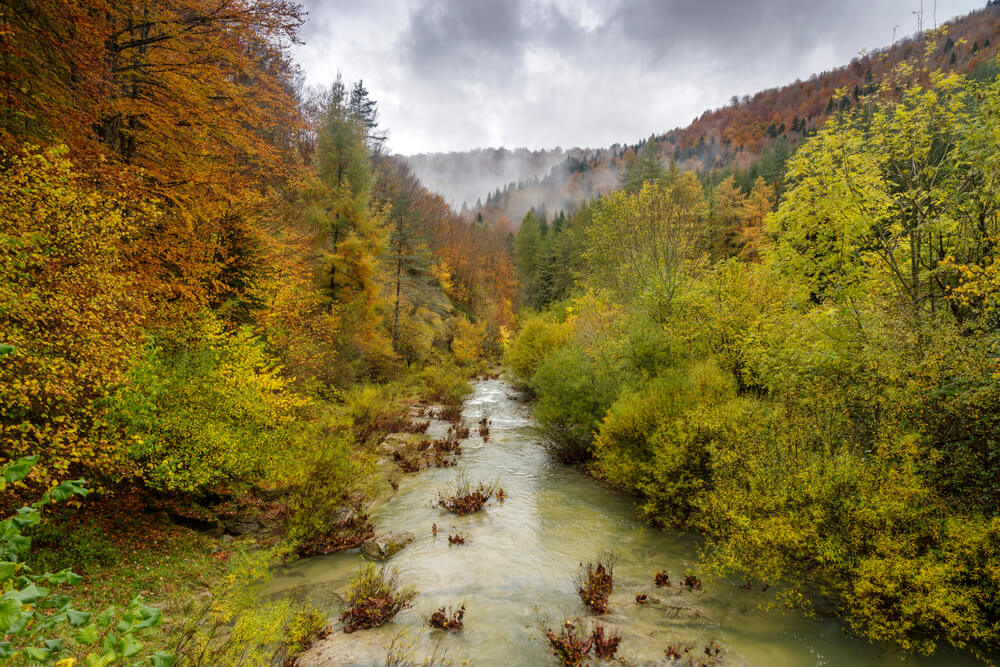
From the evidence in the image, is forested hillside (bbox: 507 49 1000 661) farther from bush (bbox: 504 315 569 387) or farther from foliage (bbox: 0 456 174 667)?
bush (bbox: 504 315 569 387)

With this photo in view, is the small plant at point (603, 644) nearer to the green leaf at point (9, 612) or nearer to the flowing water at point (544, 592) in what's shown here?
the flowing water at point (544, 592)

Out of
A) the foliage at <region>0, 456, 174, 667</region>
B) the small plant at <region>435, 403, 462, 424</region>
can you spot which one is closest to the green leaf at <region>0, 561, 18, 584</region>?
the foliage at <region>0, 456, 174, 667</region>

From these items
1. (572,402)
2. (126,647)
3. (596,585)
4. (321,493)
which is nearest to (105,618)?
(126,647)

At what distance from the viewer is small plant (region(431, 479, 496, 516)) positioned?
36.6 feet

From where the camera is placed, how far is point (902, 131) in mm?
9055

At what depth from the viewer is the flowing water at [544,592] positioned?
251 inches

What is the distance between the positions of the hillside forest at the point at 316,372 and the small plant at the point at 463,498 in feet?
0.32

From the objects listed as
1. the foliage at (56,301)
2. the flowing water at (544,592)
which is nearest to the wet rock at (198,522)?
the flowing water at (544,592)

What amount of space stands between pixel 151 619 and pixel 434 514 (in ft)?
33.1

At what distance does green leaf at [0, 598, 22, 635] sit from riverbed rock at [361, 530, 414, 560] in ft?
27.3

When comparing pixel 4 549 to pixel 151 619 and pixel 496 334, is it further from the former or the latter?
pixel 496 334

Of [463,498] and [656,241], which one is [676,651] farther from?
[656,241]

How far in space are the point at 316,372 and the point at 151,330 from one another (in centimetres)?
700

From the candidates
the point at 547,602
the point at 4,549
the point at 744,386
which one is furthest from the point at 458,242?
the point at 4,549
